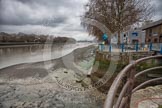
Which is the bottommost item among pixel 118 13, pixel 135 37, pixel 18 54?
pixel 18 54

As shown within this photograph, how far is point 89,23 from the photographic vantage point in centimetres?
1838

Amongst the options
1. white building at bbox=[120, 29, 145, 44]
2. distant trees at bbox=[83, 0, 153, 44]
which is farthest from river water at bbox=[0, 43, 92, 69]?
white building at bbox=[120, 29, 145, 44]

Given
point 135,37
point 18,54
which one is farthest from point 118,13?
point 18,54

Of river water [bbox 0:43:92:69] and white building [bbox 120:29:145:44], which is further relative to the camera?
white building [bbox 120:29:145:44]

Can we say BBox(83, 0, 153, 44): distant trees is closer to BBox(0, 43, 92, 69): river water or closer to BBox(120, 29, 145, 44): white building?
BBox(120, 29, 145, 44): white building

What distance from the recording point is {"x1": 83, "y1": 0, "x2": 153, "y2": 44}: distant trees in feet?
50.9

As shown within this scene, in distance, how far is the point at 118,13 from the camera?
51.6ft

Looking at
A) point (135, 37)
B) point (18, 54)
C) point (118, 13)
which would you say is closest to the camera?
point (118, 13)

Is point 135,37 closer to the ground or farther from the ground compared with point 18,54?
farther from the ground

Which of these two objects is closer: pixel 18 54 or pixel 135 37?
pixel 18 54

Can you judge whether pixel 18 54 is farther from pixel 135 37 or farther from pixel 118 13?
pixel 135 37

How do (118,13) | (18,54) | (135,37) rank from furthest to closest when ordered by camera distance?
(135,37)
(18,54)
(118,13)

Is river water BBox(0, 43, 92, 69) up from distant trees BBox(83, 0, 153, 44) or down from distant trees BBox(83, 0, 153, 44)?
down

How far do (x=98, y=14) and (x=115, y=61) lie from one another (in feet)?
25.2
